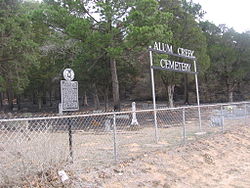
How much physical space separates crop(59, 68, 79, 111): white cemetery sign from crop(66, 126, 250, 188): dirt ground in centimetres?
208

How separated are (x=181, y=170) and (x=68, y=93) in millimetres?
3083

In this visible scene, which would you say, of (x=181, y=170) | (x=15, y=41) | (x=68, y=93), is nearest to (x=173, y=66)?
(x=68, y=93)

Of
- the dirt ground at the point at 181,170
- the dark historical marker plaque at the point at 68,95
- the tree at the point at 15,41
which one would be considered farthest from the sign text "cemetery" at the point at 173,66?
the tree at the point at 15,41

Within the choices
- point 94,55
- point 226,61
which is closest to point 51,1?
point 94,55

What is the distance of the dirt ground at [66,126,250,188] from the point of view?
4.84 m

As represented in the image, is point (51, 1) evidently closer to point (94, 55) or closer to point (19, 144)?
point (94, 55)

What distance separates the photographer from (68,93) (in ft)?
22.3

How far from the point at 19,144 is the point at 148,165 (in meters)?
2.50

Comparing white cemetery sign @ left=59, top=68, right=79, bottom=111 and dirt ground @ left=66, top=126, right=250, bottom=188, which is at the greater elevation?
white cemetery sign @ left=59, top=68, right=79, bottom=111

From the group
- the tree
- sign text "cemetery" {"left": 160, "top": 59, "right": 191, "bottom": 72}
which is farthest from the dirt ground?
the tree

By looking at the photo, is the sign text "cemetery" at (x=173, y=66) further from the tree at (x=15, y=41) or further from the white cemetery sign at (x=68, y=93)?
the tree at (x=15, y=41)

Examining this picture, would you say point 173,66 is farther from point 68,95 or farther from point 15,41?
point 15,41

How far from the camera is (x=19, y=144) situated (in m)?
4.50

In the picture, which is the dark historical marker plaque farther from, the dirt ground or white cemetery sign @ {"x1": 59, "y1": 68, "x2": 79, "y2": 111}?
the dirt ground
